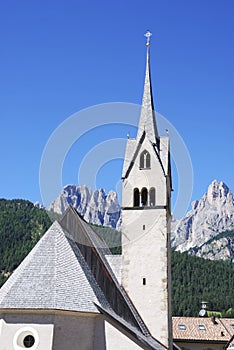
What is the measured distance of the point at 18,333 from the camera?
18.0m

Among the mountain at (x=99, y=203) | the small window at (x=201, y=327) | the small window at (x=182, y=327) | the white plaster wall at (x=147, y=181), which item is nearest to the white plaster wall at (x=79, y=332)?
the mountain at (x=99, y=203)

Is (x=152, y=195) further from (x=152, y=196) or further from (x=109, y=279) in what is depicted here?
(x=109, y=279)

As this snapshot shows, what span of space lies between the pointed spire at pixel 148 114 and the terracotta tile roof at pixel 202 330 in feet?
83.3

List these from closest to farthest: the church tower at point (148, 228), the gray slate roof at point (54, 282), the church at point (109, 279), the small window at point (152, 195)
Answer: the church at point (109, 279) → the gray slate roof at point (54, 282) → the church tower at point (148, 228) → the small window at point (152, 195)

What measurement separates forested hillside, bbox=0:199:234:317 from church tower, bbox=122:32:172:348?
228 feet

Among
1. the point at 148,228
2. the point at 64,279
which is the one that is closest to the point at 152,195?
the point at 148,228

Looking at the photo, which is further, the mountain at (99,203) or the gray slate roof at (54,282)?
the mountain at (99,203)

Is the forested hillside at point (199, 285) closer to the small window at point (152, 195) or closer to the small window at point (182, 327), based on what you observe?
the small window at point (182, 327)

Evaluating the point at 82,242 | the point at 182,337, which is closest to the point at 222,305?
the point at 182,337

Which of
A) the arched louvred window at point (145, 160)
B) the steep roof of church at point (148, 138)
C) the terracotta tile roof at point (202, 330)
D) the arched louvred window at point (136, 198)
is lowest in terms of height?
the terracotta tile roof at point (202, 330)

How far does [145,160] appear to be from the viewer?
29.7 m

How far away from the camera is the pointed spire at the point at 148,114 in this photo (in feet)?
101

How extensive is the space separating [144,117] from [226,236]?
6759 inches

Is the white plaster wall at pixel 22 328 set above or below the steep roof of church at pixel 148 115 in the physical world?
below
